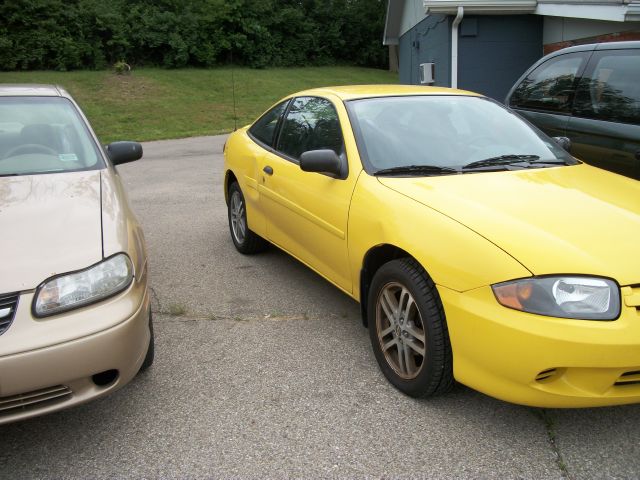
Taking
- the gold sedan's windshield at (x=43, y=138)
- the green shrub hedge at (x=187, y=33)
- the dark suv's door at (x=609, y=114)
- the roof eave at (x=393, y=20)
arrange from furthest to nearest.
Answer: the green shrub hedge at (x=187, y=33) < the roof eave at (x=393, y=20) < the dark suv's door at (x=609, y=114) < the gold sedan's windshield at (x=43, y=138)

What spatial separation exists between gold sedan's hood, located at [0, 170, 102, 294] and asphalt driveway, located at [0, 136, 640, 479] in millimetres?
808

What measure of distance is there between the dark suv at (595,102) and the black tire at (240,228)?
106 inches

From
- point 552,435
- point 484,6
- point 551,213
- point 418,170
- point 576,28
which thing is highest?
point 484,6

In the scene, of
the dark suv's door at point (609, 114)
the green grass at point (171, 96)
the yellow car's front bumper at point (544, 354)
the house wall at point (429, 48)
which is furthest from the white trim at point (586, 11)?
the green grass at point (171, 96)

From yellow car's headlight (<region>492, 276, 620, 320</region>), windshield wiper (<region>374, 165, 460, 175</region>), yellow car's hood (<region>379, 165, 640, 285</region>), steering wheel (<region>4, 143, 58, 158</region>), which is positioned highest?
steering wheel (<region>4, 143, 58, 158</region>)

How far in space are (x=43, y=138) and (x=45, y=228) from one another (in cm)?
135

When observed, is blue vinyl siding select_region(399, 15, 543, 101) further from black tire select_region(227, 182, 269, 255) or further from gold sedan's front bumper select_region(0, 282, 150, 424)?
gold sedan's front bumper select_region(0, 282, 150, 424)

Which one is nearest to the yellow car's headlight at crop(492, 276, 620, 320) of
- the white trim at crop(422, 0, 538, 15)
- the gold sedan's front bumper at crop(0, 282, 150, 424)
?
the gold sedan's front bumper at crop(0, 282, 150, 424)

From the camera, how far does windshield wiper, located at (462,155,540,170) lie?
3.41 meters

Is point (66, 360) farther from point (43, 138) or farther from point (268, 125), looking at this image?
point (268, 125)

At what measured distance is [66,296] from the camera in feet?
8.00

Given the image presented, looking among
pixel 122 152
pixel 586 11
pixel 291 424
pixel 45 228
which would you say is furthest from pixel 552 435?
pixel 586 11

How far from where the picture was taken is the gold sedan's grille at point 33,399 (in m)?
2.32

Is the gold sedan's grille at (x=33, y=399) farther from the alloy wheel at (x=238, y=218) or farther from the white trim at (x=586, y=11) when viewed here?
the white trim at (x=586, y=11)
